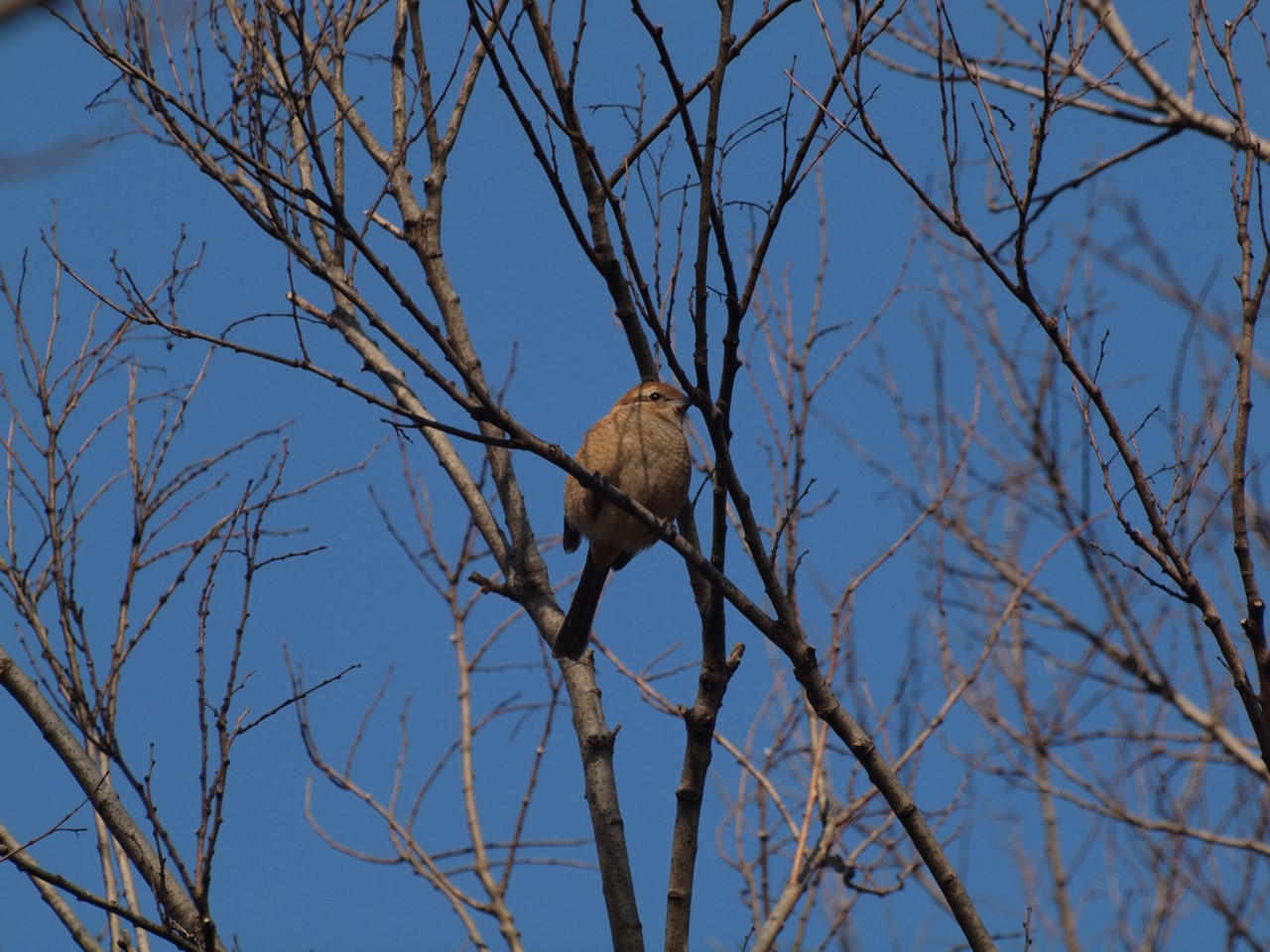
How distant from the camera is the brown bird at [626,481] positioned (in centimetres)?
488

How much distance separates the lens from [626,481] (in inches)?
193

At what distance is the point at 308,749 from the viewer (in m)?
5.49

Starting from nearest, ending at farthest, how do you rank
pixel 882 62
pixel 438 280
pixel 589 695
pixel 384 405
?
pixel 384 405 → pixel 589 695 → pixel 438 280 → pixel 882 62

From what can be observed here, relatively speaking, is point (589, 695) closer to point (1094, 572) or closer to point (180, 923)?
point (180, 923)

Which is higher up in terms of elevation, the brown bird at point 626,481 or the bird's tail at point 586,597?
the brown bird at point 626,481

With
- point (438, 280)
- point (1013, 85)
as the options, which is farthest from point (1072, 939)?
point (438, 280)

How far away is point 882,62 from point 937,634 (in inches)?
109

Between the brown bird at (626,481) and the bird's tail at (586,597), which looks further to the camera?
the brown bird at (626,481)

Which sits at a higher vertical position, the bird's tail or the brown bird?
the brown bird

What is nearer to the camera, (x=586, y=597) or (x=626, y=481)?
(x=626, y=481)

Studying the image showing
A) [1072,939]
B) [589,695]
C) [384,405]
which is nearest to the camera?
[384,405]

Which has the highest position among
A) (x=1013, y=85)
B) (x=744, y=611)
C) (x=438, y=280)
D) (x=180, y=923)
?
(x=1013, y=85)

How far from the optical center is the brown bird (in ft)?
16.0

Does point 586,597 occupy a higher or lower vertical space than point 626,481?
lower
